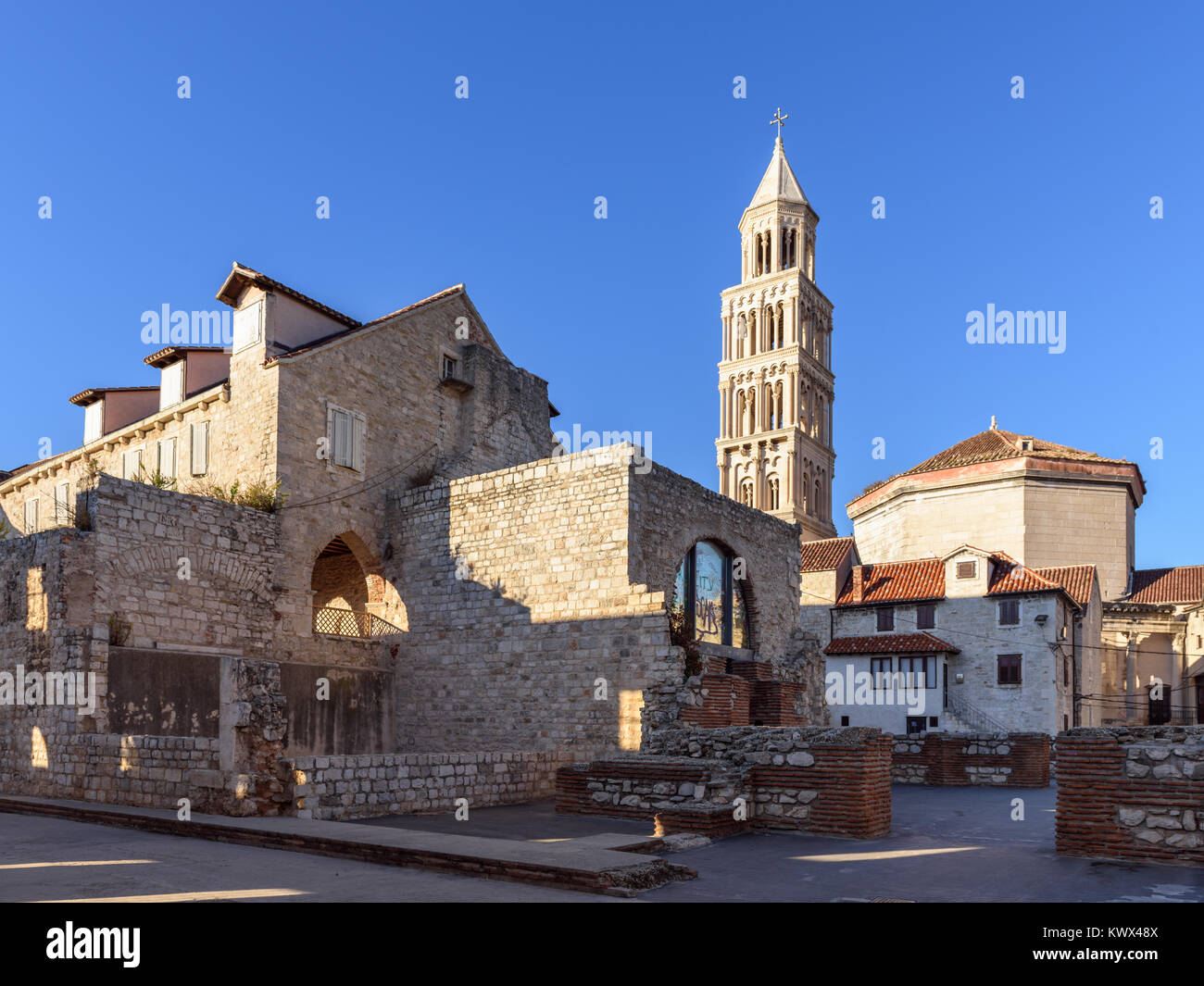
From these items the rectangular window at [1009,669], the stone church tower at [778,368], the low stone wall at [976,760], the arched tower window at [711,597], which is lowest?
the low stone wall at [976,760]

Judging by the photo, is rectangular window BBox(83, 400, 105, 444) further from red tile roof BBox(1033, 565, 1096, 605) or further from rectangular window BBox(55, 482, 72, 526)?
red tile roof BBox(1033, 565, 1096, 605)

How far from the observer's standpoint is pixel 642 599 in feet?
60.0

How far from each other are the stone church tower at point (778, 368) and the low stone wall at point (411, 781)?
5422 cm

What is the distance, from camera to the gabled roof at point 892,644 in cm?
3800

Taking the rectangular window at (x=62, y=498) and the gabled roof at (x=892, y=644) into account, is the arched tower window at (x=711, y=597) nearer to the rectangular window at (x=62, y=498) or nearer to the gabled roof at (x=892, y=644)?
the gabled roof at (x=892, y=644)

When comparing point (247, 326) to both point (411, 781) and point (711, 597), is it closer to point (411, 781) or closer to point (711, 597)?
point (711, 597)

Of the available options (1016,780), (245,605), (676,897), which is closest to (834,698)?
(1016,780)

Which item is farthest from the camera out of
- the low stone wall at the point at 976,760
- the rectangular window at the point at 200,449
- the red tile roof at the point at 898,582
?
the red tile roof at the point at 898,582

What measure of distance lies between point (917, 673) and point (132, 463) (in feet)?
92.3

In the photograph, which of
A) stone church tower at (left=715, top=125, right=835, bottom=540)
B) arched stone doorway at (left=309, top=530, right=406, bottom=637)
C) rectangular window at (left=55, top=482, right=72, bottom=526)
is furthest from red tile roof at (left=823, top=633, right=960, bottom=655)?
stone church tower at (left=715, top=125, right=835, bottom=540)

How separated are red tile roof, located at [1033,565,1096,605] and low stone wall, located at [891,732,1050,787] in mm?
19301

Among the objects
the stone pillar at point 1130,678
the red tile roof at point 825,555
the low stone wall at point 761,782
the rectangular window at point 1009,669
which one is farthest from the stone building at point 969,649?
the low stone wall at point 761,782

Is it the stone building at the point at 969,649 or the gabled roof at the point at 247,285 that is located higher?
the gabled roof at the point at 247,285

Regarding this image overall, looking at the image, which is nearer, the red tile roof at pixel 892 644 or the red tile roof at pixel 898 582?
the red tile roof at pixel 892 644
